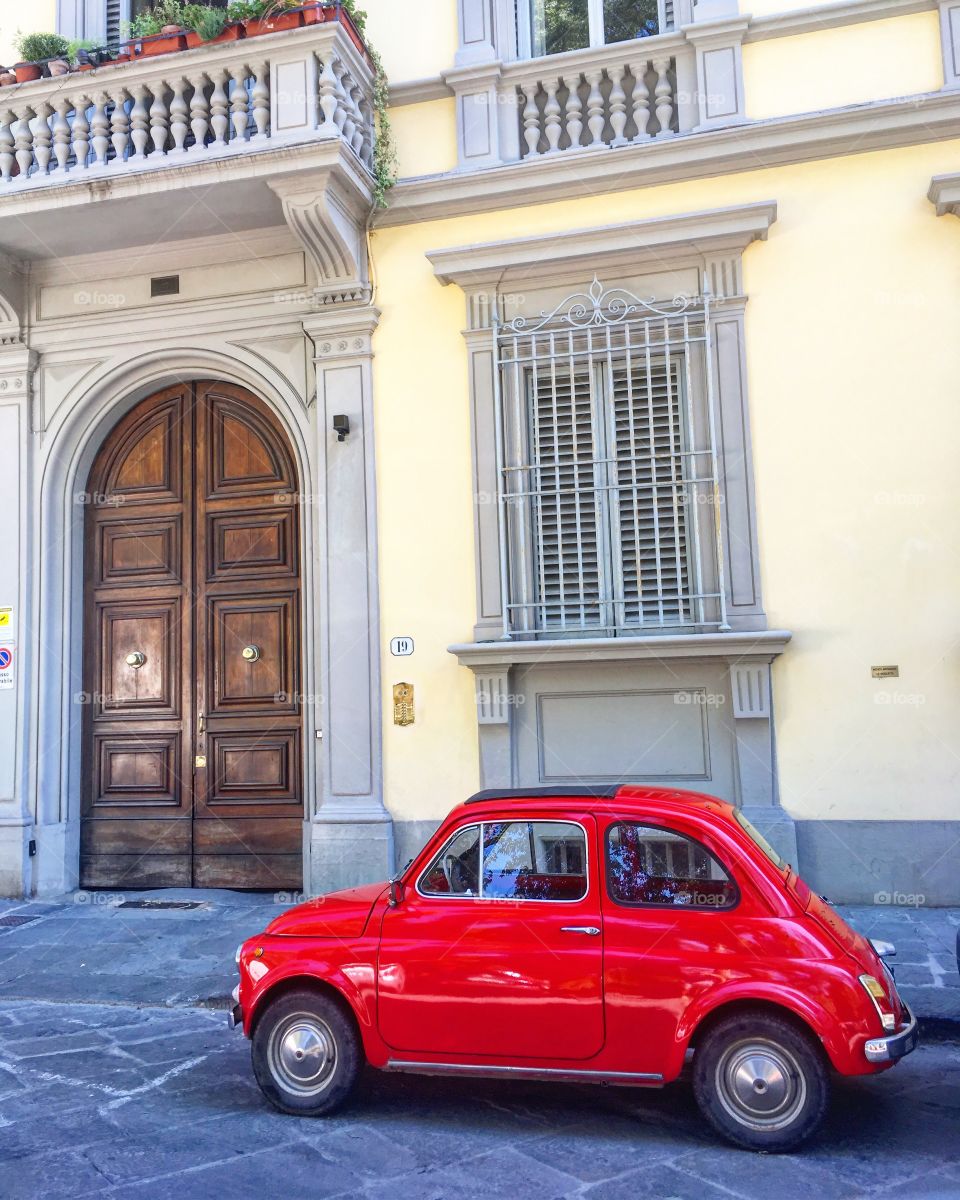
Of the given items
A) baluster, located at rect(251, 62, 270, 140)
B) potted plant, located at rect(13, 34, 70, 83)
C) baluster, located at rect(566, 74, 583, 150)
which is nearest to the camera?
baluster, located at rect(251, 62, 270, 140)

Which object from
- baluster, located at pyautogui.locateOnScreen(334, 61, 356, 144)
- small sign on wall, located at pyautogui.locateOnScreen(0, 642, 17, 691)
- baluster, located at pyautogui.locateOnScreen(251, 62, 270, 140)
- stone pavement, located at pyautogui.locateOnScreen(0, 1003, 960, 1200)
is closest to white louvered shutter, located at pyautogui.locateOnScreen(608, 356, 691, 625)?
baluster, located at pyautogui.locateOnScreen(334, 61, 356, 144)

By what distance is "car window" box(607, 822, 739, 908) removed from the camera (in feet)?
14.6

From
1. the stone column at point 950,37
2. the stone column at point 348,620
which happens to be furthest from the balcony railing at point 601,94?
the stone column at point 348,620

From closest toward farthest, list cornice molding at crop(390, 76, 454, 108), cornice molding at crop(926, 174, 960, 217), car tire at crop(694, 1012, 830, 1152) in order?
car tire at crop(694, 1012, 830, 1152) < cornice molding at crop(926, 174, 960, 217) < cornice molding at crop(390, 76, 454, 108)

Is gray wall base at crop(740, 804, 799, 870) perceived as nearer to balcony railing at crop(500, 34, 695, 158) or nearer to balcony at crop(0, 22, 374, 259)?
balcony railing at crop(500, 34, 695, 158)

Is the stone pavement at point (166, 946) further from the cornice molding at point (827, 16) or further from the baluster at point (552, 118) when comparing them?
the cornice molding at point (827, 16)

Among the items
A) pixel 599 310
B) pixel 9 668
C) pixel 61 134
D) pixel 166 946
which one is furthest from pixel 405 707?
pixel 61 134

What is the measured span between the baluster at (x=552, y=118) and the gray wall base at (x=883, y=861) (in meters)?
6.04

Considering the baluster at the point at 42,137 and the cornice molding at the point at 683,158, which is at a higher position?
the baluster at the point at 42,137

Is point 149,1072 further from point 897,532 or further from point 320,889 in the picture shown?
point 897,532

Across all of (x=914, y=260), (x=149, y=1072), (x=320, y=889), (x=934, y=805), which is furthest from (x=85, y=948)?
(x=914, y=260)

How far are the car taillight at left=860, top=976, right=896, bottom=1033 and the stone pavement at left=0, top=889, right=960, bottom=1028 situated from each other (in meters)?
1.79

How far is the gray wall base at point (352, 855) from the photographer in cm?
869

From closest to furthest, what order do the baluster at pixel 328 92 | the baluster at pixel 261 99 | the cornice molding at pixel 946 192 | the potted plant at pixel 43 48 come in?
the cornice molding at pixel 946 192
the baluster at pixel 328 92
the baluster at pixel 261 99
the potted plant at pixel 43 48
